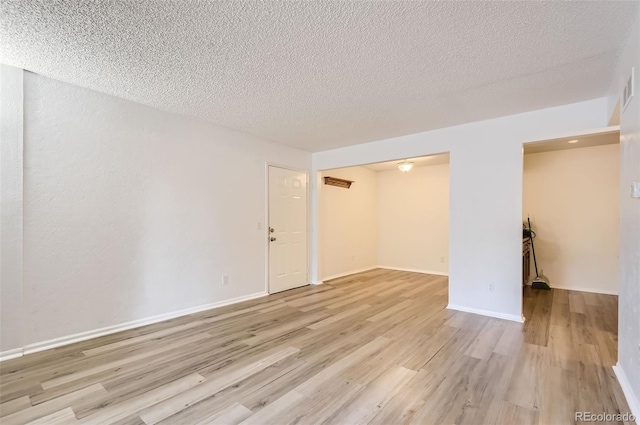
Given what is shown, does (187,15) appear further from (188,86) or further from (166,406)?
(166,406)

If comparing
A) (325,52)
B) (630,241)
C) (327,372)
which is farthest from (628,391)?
(325,52)

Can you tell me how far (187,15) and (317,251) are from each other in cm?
426

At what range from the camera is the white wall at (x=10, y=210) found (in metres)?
2.46

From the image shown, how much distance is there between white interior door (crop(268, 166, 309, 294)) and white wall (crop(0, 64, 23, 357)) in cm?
285

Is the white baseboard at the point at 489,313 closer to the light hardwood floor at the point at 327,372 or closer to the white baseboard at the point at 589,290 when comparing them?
the light hardwood floor at the point at 327,372

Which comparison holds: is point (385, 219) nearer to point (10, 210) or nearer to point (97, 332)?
point (97, 332)

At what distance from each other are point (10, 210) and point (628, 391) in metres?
4.91

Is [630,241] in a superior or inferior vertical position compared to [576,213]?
inferior

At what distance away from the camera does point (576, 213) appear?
16.5 feet

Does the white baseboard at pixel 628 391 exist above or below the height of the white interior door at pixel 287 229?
below

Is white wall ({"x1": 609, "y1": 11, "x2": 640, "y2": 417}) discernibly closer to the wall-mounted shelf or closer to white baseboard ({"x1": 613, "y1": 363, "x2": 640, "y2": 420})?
white baseboard ({"x1": 613, "y1": 363, "x2": 640, "y2": 420})

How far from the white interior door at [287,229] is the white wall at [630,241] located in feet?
13.1

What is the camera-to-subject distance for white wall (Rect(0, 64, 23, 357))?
2.46m

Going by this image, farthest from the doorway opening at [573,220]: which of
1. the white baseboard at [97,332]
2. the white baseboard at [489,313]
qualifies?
the white baseboard at [97,332]
